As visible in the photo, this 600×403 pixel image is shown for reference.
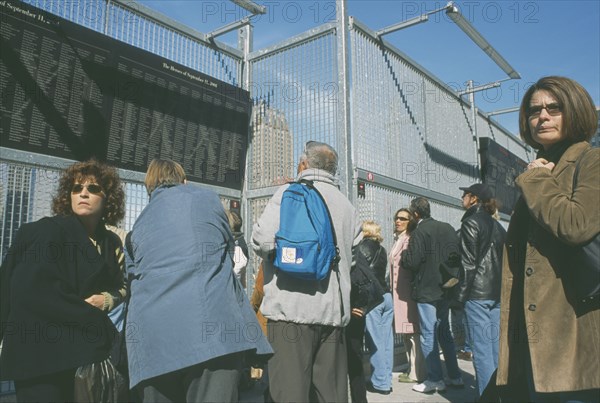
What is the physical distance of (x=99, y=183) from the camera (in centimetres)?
268

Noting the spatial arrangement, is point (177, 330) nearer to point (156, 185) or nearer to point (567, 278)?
point (156, 185)

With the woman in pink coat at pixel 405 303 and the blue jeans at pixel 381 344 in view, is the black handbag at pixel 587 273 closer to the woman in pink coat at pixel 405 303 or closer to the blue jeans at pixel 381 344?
the blue jeans at pixel 381 344

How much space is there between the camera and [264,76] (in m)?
5.31

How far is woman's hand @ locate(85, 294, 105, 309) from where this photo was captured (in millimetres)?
2327

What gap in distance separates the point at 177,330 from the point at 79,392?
1.70 ft

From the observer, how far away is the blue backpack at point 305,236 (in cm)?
271

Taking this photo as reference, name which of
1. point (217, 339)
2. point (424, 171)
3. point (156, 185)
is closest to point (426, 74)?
point (424, 171)

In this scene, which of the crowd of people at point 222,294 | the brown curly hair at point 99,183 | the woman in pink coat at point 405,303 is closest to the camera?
the crowd of people at point 222,294

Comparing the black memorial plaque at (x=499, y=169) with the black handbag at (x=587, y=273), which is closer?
the black handbag at (x=587, y=273)

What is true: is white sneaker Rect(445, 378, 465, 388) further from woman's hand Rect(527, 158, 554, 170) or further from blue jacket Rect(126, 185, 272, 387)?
woman's hand Rect(527, 158, 554, 170)

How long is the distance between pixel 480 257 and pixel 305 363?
222 centimetres

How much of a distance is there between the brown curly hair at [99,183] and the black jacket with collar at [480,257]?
297 cm

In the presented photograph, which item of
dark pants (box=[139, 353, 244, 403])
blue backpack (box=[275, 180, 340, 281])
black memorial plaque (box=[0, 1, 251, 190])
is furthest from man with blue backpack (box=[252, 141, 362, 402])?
black memorial plaque (box=[0, 1, 251, 190])

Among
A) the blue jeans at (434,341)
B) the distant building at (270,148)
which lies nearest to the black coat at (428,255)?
the blue jeans at (434,341)
